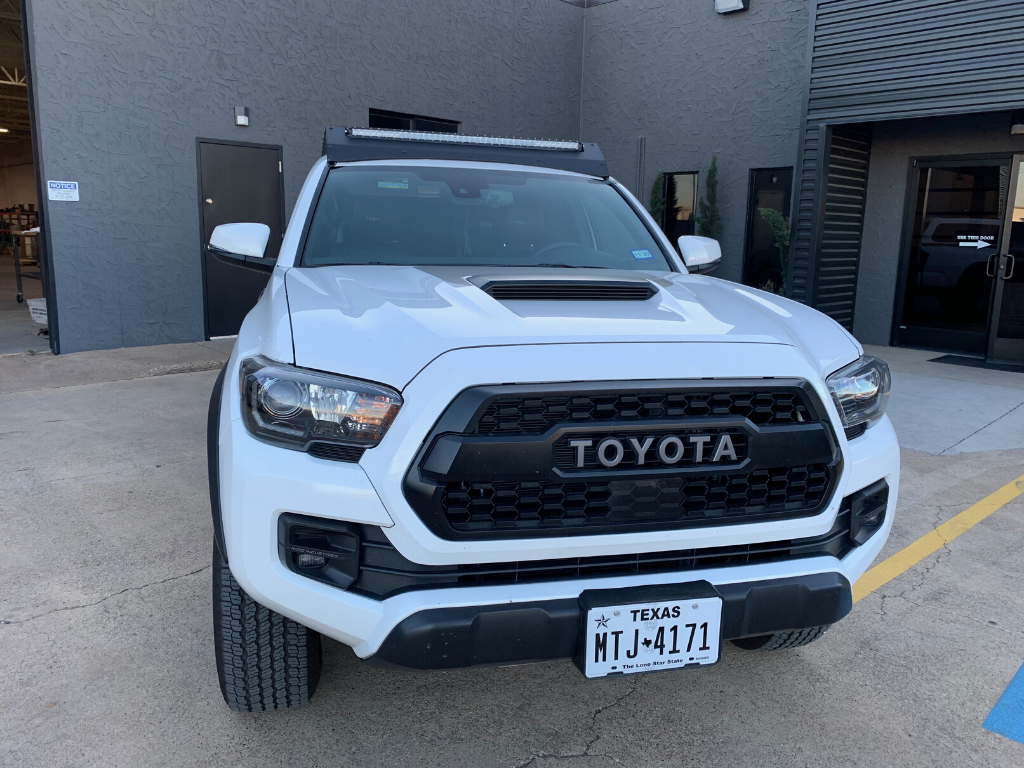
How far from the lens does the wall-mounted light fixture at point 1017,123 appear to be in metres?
8.16

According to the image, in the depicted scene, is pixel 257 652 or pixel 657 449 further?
pixel 257 652

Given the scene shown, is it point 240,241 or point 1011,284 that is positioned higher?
point 240,241

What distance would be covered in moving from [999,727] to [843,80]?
811 cm

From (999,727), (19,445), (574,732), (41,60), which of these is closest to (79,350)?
(41,60)

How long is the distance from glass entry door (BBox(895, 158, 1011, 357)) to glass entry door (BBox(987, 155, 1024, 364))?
0.22 feet

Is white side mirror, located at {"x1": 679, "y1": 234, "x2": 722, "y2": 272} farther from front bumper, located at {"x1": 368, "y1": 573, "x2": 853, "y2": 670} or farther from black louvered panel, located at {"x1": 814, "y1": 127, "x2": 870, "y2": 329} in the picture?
black louvered panel, located at {"x1": 814, "y1": 127, "x2": 870, "y2": 329}

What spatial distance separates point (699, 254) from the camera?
133 inches

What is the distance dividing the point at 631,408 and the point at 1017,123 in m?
8.59

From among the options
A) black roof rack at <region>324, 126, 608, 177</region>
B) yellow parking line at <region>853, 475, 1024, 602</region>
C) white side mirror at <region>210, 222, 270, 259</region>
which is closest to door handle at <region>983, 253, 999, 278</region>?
yellow parking line at <region>853, 475, 1024, 602</region>

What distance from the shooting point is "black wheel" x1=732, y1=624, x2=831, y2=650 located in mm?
2535

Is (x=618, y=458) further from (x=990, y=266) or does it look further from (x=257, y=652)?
(x=990, y=266)

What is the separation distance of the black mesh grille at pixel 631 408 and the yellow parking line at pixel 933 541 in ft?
5.08

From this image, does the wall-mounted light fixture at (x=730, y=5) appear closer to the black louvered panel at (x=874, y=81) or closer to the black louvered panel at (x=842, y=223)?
the black louvered panel at (x=874, y=81)

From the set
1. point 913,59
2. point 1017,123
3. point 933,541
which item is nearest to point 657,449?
point 933,541
